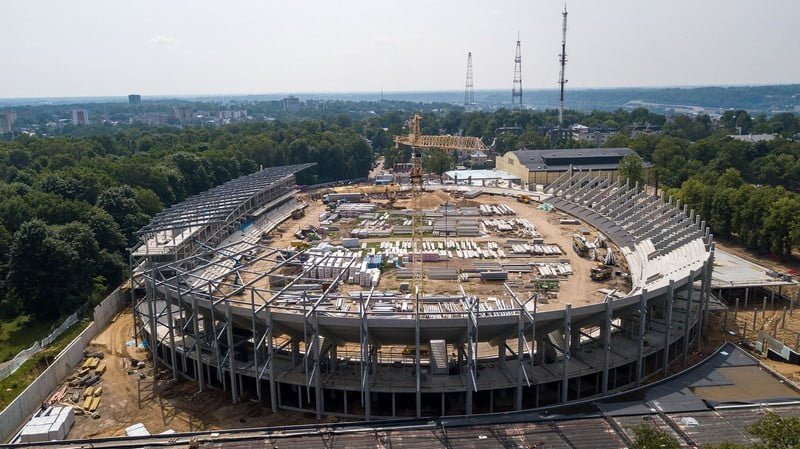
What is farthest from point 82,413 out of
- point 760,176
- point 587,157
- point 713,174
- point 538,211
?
point 760,176

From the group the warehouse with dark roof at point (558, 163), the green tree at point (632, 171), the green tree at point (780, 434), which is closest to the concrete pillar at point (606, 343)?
the green tree at point (780, 434)

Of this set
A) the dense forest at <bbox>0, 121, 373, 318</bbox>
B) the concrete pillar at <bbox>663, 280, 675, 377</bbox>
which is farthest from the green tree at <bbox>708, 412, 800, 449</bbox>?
the dense forest at <bbox>0, 121, 373, 318</bbox>

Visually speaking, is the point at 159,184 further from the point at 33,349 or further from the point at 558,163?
the point at 558,163

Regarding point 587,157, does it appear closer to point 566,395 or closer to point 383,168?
point 383,168

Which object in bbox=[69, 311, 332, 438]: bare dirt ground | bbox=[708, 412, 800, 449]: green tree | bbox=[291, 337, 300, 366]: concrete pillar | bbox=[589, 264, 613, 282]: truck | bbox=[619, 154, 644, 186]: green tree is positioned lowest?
bbox=[69, 311, 332, 438]: bare dirt ground

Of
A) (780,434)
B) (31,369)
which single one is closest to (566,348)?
(780,434)

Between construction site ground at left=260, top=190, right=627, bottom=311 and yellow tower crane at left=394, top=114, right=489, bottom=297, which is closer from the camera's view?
construction site ground at left=260, top=190, right=627, bottom=311

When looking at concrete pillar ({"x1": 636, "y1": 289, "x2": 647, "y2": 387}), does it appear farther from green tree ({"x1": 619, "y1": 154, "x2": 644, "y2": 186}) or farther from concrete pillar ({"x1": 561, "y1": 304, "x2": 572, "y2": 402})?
green tree ({"x1": 619, "y1": 154, "x2": 644, "y2": 186})
